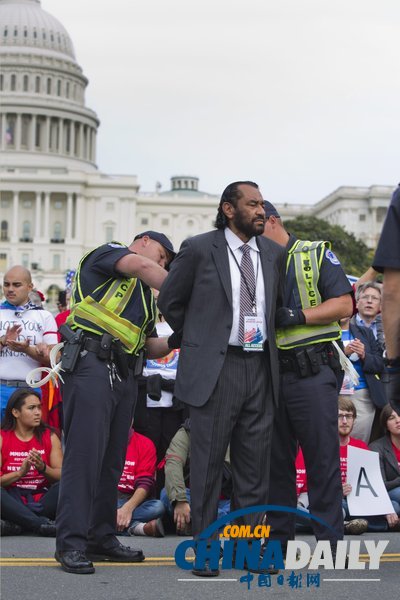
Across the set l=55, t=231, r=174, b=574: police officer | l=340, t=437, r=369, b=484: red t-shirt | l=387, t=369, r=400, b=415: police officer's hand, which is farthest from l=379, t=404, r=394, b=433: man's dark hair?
l=387, t=369, r=400, b=415: police officer's hand

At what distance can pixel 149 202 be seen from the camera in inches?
4862

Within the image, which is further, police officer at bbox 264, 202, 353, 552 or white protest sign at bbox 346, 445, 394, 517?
white protest sign at bbox 346, 445, 394, 517

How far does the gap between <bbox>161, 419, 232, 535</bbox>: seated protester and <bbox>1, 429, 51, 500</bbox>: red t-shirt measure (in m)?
0.97

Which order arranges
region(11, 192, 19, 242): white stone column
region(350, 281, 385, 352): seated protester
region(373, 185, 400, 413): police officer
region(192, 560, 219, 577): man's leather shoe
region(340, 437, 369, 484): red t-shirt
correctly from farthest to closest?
1. region(11, 192, 19, 242): white stone column
2. region(350, 281, 385, 352): seated protester
3. region(340, 437, 369, 484): red t-shirt
4. region(192, 560, 219, 577): man's leather shoe
5. region(373, 185, 400, 413): police officer

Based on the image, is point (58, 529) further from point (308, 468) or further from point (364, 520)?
point (364, 520)

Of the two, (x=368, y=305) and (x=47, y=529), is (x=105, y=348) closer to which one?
(x=47, y=529)

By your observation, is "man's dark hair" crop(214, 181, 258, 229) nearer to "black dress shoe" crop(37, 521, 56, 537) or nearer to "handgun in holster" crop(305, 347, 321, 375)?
"handgun in holster" crop(305, 347, 321, 375)

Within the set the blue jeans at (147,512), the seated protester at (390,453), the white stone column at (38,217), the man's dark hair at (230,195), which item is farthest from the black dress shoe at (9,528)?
the white stone column at (38,217)

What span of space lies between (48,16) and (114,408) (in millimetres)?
126565

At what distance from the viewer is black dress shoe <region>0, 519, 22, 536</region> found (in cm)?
834

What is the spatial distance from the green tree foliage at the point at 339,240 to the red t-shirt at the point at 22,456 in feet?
193

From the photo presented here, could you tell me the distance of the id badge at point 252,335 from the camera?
632cm

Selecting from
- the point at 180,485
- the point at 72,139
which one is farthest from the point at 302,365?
the point at 72,139

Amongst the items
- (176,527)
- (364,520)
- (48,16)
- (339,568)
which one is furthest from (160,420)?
(48,16)
